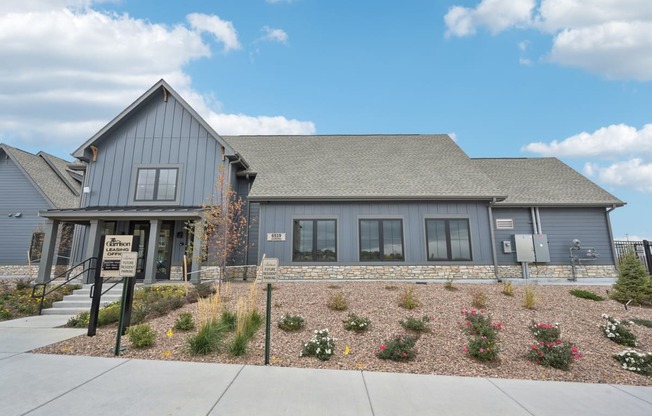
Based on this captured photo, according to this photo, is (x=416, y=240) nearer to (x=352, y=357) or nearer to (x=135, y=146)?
(x=352, y=357)

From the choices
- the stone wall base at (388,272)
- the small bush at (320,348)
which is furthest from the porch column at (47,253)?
the small bush at (320,348)

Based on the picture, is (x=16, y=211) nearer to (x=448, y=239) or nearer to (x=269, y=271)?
(x=269, y=271)

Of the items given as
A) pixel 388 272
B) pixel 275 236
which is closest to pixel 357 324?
pixel 388 272

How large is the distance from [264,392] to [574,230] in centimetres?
1644

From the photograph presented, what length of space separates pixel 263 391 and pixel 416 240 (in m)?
10.3

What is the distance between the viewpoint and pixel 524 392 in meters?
4.15

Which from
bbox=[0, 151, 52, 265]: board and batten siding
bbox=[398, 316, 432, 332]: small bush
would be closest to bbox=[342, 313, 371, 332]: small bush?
bbox=[398, 316, 432, 332]: small bush

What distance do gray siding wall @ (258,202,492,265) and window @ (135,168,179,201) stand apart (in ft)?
14.3

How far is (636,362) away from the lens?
5.13 meters

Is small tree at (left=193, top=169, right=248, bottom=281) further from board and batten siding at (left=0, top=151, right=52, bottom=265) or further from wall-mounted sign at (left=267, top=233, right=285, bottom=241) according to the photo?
board and batten siding at (left=0, top=151, right=52, bottom=265)

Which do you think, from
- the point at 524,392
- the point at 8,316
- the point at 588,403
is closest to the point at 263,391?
the point at 524,392

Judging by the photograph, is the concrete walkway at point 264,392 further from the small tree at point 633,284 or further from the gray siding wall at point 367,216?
the gray siding wall at point 367,216

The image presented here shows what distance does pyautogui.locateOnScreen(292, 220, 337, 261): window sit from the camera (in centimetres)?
1290

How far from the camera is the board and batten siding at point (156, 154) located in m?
13.5
